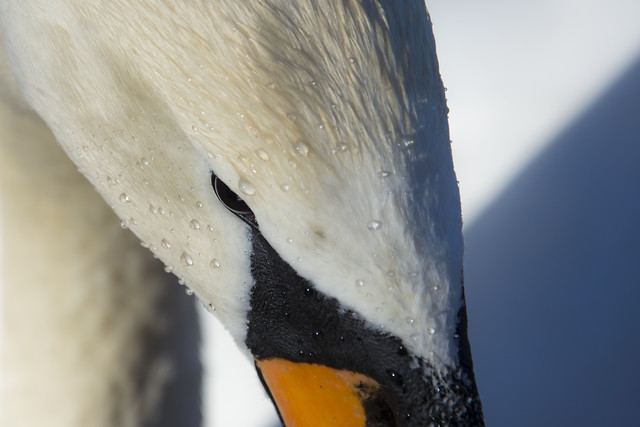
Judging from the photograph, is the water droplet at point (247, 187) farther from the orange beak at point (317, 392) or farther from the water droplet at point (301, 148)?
the orange beak at point (317, 392)

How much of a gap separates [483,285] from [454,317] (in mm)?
759

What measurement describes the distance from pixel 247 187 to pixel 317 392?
20cm

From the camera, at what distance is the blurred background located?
1211 millimetres

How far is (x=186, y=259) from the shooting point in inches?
28.7

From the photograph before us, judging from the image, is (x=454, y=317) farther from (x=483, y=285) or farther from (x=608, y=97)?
(x=608, y=97)

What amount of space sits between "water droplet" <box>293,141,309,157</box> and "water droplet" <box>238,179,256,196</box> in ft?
0.19

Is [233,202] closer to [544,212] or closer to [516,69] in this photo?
[544,212]

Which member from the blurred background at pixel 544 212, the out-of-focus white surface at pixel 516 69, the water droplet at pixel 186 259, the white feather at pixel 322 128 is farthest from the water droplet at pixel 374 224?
the out-of-focus white surface at pixel 516 69

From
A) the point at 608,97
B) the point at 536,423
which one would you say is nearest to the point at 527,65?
the point at 608,97

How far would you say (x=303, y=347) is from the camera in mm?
645

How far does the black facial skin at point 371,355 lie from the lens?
58 cm

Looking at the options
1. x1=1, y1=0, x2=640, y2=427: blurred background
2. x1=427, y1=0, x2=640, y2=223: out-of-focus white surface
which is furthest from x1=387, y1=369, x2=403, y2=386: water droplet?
x1=427, y1=0, x2=640, y2=223: out-of-focus white surface

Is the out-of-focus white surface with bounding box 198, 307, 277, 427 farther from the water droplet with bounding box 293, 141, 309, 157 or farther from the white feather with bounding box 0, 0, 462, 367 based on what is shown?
the water droplet with bounding box 293, 141, 309, 157

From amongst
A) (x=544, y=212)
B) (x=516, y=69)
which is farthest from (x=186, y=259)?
(x=516, y=69)
